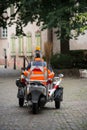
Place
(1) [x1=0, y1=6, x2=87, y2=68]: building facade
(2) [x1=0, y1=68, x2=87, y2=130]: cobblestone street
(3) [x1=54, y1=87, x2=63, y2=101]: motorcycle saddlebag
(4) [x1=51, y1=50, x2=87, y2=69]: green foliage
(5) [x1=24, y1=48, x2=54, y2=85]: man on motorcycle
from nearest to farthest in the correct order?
(2) [x1=0, y1=68, x2=87, y2=130]: cobblestone street → (5) [x1=24, y1=48, x2=54, y2=85]: man on motorcycle → (3) [x1=54, y1=87, x2=63, y2=101]: motorcycle saddlebag → (4) [x1=51, y1=50, x2=87, y2=69]: green foliage → (1) [x1=0, y1=6, x2=87, y2=68]: building facade

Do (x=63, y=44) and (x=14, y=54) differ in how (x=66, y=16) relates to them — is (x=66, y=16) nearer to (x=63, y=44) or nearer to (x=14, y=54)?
(x=63, y=44)

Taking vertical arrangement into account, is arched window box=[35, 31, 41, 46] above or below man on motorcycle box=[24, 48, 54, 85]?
below

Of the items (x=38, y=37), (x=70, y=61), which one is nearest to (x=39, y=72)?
(x=70, y=61)

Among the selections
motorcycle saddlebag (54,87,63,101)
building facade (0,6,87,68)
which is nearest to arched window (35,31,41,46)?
building facade (0,6,87,68)

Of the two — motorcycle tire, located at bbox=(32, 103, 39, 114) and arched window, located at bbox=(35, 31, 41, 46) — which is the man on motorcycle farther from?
arched window, located at bbox=(35, 31, 41, 46)

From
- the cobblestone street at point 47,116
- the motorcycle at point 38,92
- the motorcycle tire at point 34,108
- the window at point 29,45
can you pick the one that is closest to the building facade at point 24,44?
the window at point 29,45

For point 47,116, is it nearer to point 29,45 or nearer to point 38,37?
point 38,37

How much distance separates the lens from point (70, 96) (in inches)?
718

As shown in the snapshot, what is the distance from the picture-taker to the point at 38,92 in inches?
529

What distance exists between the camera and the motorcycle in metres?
13.3

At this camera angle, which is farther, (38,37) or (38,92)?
(38,37)

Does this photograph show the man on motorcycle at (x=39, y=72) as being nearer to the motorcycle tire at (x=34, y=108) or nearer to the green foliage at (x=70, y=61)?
the motorcycle tire at (x=34, y=108)

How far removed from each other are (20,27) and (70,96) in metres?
17.6

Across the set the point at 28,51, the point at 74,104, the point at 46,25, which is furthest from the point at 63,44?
the point at 74,104
